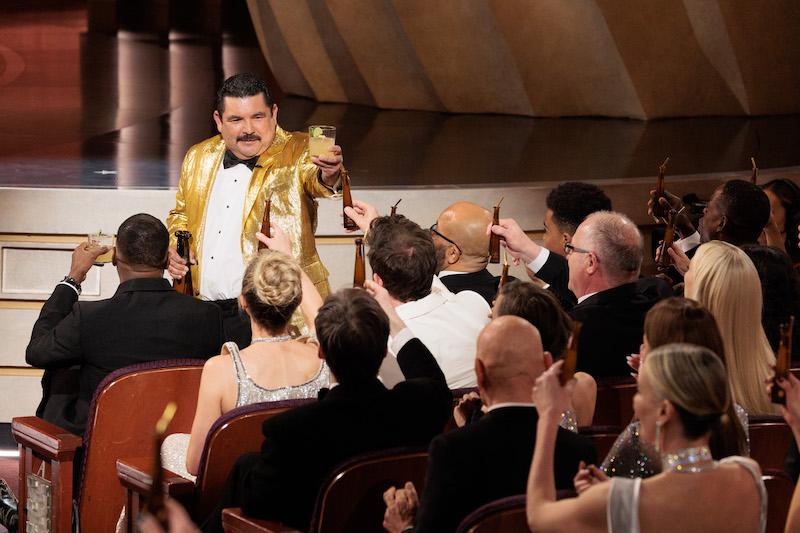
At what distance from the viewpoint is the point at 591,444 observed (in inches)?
101

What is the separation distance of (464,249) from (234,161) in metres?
0.98

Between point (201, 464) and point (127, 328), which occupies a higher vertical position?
point (127, 328)

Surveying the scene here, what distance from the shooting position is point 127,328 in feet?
12.7

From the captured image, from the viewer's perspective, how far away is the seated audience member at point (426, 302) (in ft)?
11.9

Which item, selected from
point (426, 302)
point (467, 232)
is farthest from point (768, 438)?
point (467, 232)

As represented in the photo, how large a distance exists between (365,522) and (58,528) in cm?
130

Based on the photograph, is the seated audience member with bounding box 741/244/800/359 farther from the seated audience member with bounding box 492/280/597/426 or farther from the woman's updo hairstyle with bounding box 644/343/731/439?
the woman's updo hairstyle with bounding box 644/343/731/439

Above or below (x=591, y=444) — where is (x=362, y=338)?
above

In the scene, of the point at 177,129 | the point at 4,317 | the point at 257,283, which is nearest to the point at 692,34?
the point at 177,129

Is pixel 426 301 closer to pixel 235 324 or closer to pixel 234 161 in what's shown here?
pixel 235 324

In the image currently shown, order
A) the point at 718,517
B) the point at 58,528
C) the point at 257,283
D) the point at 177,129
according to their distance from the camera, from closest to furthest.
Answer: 1. the point at 718,517
2. the point at 257,283
3. the point at 58,528
4. the point at 177,129

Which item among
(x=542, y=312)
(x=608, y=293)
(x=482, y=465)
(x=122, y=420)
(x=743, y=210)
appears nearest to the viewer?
(x=482, y=465)

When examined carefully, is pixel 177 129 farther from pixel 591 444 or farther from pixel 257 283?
pixel 591 444

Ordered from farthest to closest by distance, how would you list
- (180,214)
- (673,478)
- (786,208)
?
(786,208) → (180,214) → (673,478)
